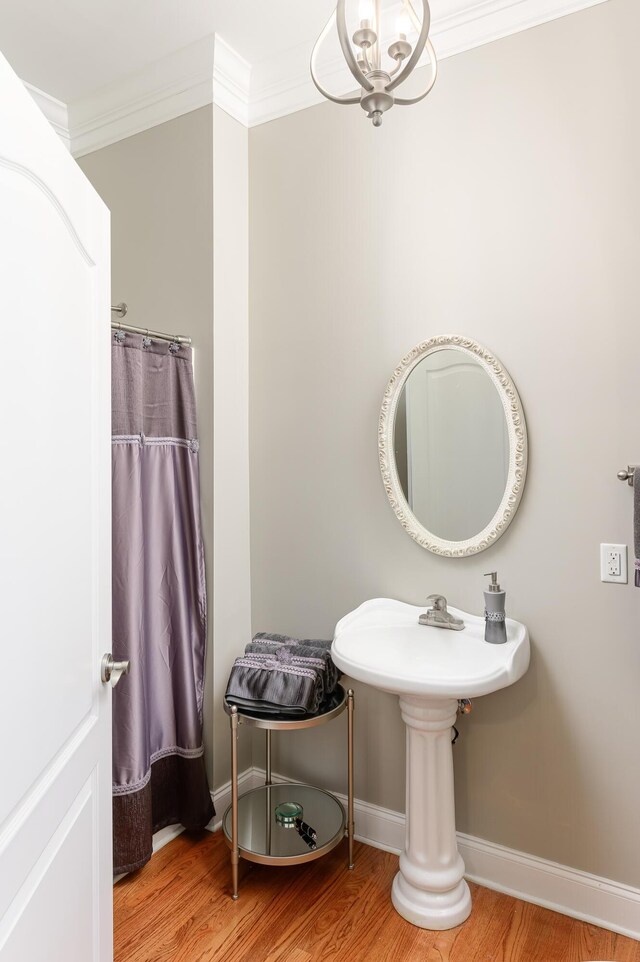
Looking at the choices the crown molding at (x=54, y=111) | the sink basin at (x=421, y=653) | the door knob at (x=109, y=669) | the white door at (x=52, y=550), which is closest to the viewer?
the white door at (x=52, y=550)

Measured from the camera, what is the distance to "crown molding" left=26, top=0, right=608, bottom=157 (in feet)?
6.61

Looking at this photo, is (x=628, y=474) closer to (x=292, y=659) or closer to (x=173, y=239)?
(x=292, y=659)

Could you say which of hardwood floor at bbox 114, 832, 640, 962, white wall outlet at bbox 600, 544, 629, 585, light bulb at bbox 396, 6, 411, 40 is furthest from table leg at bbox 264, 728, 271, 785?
light bulb at bbox 396, 6, 411, 40

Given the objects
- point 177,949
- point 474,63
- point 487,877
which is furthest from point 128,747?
point 474,63

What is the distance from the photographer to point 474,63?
6.48 feet

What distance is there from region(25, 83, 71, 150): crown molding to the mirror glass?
1.78m

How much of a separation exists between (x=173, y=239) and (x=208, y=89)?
1.70ft

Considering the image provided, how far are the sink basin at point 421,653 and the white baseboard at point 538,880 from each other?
619mm

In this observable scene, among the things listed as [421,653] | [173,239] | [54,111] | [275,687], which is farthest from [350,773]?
[54,111]

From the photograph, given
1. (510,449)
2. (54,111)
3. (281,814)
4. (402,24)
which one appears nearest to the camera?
(402,24)

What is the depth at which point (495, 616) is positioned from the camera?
1.85 metres

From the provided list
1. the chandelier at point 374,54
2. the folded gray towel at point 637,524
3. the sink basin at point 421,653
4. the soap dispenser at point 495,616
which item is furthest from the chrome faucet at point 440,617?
the chandelier at point 374,54

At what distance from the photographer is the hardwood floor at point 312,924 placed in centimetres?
173

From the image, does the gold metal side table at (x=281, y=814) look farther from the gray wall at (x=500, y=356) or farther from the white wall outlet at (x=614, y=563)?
the white wall outlet at (x=614, y=563)
